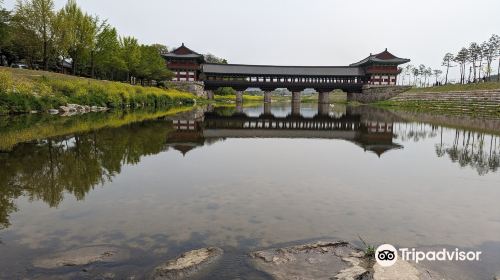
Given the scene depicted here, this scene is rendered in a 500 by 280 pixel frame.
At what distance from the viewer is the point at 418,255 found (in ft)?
18.7

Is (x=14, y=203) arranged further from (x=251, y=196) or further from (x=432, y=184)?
(x=432, y=184)

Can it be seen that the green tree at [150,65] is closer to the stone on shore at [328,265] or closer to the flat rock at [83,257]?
the flat rock at [83,257]

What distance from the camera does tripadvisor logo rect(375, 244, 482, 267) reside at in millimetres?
5458

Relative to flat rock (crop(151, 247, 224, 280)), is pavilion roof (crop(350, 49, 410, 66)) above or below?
above

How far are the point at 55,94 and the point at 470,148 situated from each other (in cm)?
3643

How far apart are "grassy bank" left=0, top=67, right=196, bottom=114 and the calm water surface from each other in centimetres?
1773

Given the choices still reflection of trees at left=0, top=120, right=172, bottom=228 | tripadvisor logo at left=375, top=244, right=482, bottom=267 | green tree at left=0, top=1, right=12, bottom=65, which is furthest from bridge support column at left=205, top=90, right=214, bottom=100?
tripadvisor logo at left=375, top=244, right=482, bottom=267

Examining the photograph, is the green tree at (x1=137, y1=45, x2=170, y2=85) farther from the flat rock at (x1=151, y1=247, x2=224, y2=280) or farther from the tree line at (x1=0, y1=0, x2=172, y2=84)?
the flat rock at (x1=151, y1=247, x2=224, y2=280)

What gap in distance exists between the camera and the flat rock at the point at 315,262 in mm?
5051

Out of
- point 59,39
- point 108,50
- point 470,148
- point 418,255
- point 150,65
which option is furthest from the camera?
point 150,65

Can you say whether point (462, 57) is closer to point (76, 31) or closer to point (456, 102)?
point (456, 102)

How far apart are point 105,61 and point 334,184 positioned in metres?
57.0

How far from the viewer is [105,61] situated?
5831 centimetres

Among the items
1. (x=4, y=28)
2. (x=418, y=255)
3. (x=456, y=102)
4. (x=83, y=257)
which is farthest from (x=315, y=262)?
(x=456, y=102)
